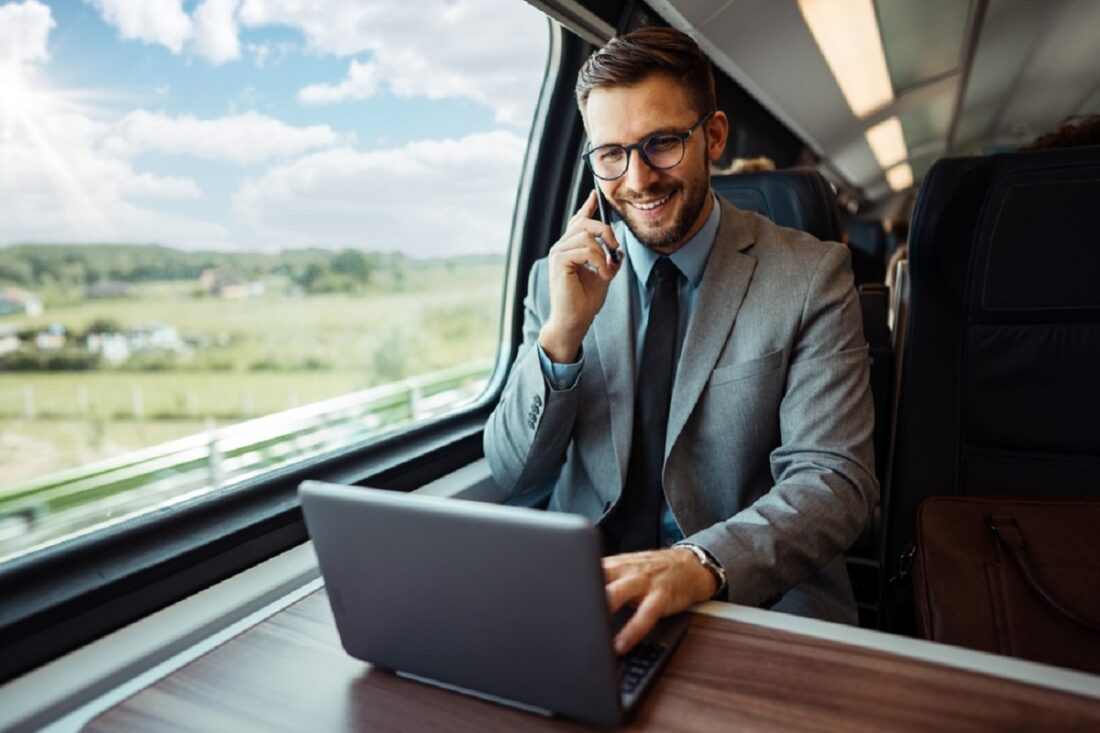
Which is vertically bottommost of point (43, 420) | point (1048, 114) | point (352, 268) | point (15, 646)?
point (15, 646)

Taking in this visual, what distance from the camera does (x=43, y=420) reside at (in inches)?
48.6

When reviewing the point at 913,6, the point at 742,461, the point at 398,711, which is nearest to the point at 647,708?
the point at 398,711

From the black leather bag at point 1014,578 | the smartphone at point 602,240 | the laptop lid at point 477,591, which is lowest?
the black leather bag at point 1014,578

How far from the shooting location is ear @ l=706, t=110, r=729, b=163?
1.42 meters

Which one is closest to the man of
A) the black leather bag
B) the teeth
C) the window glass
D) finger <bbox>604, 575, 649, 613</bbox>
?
the teeth

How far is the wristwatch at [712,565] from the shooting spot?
993 millimetres

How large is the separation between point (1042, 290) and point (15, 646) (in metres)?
1.76

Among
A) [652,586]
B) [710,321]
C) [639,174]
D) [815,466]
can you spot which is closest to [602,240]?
[639,174]

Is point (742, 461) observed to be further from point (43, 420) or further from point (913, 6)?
point (913, 6)

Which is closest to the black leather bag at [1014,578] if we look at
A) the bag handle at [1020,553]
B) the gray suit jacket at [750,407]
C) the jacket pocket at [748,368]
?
the bag handle at [1020,553]

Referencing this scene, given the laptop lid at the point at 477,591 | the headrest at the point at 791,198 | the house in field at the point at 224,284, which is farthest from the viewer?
the headrest at the point at 791,198

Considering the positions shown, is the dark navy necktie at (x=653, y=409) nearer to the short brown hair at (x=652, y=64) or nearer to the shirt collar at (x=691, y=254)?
the shirt collar at (x=691, y=254)

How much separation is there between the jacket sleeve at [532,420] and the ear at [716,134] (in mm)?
396

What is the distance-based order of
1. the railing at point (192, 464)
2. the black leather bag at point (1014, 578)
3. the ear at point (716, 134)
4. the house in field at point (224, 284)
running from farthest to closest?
1. the house in field at point (224, 284)
2. the ear at point (716, 134)
3. the railing at point (192, 464)
4. the black leather bag at point (1014, 578)
